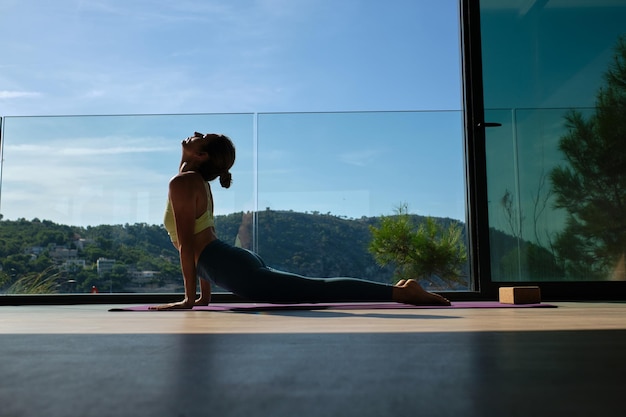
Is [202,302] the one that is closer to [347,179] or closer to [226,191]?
[226,191]

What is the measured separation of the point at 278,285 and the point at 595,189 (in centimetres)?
223

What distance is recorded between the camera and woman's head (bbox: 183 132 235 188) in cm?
256

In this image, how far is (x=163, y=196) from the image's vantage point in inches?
158

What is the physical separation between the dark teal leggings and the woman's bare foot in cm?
4

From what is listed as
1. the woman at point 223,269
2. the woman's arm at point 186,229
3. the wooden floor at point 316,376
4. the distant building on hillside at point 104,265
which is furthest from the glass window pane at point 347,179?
the wooden floor at point 316,376

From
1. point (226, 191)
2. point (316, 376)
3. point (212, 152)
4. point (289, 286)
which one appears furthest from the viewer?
point (226, 191)

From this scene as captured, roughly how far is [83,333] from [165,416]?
2.98ft

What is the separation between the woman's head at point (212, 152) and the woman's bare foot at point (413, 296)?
3.05 feet

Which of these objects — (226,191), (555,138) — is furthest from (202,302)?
(555,138)

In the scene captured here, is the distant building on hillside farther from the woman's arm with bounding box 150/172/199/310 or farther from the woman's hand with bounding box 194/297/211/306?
the woman's arm with bounding box 150/172/199/310

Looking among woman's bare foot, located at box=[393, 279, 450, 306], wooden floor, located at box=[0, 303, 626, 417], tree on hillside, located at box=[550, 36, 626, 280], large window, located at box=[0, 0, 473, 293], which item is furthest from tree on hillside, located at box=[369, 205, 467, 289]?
wooden floor, located at box=[0, 303, 626, 417]

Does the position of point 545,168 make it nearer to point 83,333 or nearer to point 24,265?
point 83,333

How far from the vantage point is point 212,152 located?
2561 millimetres

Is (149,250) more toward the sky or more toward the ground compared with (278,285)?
more toward the sky
